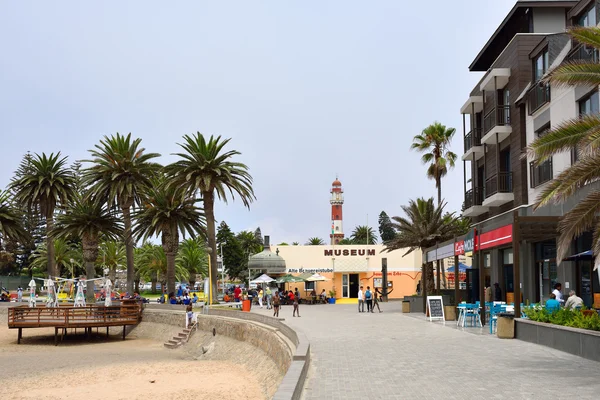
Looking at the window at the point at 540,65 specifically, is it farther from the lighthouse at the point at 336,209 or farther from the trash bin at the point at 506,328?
the lighthouse at the point at 336,209

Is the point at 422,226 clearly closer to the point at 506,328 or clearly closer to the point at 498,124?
the point at 498,124

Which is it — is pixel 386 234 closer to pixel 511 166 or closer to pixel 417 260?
pixel 417 260

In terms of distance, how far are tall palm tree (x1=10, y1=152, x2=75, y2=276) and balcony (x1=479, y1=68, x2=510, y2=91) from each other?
3655 centimetres

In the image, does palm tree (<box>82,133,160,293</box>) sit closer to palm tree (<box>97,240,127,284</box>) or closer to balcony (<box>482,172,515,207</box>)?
balcony (<box>482,172,515,207</box>)

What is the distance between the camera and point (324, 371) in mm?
13133

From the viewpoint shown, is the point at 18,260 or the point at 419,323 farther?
the point at 18,260

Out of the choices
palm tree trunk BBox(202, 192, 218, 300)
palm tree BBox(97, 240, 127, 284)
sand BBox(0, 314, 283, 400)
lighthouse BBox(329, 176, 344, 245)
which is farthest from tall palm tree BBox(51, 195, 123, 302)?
lighthouse BBox(329, 176, 344, 245)

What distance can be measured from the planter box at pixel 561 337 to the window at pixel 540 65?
13477 millimetres

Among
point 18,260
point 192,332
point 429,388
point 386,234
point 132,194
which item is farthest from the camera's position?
point 386,234

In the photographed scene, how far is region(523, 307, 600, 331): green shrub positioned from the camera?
50.1ft

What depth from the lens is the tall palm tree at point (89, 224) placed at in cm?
5247

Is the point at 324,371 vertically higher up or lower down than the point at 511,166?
lower down

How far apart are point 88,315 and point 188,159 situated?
38.7ft

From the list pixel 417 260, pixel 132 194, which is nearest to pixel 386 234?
pixel 417 260
